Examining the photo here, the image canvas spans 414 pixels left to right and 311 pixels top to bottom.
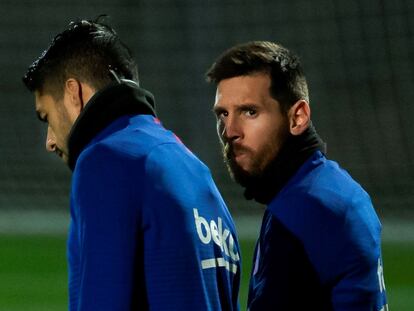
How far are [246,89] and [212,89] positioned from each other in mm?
7975

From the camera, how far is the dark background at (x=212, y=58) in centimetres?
1030

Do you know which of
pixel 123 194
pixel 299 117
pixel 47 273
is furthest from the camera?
pixel 47 273

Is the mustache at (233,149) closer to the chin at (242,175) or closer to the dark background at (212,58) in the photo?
the chin at (242,175)

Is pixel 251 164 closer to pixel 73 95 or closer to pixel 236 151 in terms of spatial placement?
pixel 236 151

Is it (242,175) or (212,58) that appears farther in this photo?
(212,58)

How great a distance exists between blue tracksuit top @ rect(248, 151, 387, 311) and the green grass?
382 centimetres

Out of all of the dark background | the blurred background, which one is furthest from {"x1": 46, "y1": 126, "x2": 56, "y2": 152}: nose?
the dark background

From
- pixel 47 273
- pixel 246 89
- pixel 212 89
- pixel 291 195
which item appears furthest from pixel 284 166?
pixel 212 89

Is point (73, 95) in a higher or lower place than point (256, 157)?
higher

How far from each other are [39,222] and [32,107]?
5.20 ft

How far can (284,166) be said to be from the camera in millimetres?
2600

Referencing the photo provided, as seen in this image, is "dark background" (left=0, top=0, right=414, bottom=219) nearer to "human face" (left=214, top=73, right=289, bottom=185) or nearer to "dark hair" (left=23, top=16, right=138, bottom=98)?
"human face" (left=214, top=73, right=289, bottom=185)

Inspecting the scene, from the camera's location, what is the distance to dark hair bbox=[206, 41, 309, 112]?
8.96ft

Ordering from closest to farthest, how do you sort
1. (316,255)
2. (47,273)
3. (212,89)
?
(316,255) < (47,273) < (212,89)
